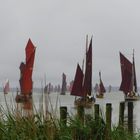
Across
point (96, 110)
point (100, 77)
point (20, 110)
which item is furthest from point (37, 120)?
point (100, 77)

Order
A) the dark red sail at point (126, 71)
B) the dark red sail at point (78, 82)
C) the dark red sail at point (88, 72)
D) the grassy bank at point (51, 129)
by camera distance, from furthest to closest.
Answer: the dark red sail at point (126, 71)
the dark red sail at point (78, 82)
the dark red sail at point (88, 72)
the grassy bank at point (51, 129)

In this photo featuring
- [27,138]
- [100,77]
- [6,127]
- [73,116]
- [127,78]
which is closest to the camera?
[27,138]

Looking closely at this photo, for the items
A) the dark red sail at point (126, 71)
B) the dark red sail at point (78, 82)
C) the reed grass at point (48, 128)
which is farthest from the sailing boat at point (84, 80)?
the reed grass at point (48, 128)

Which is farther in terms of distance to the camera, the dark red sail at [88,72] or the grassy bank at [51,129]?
the dark red sail at [88,72]

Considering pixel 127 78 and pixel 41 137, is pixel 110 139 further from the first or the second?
pixel 127 78

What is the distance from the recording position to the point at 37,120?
27.3 ft

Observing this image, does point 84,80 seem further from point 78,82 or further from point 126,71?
point 126,71

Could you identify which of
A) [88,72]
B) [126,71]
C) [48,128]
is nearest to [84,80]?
[88,72]

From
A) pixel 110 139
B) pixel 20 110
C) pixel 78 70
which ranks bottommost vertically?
pixel 110 139

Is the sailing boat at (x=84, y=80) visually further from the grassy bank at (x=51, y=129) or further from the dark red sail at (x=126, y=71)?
the grassy bank at (x=51, y=129)

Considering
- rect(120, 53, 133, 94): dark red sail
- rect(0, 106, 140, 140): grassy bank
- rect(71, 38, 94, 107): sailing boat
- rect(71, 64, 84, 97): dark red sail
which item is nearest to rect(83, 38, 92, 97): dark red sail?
rect(71, 38, 94, 107): sailing boat

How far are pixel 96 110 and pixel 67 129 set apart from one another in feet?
5.85

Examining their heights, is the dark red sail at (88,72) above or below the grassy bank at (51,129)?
above

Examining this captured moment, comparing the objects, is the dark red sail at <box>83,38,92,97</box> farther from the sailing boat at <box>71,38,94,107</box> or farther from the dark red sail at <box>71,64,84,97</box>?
the dark red sail at <box>71,64,84,97</box>
